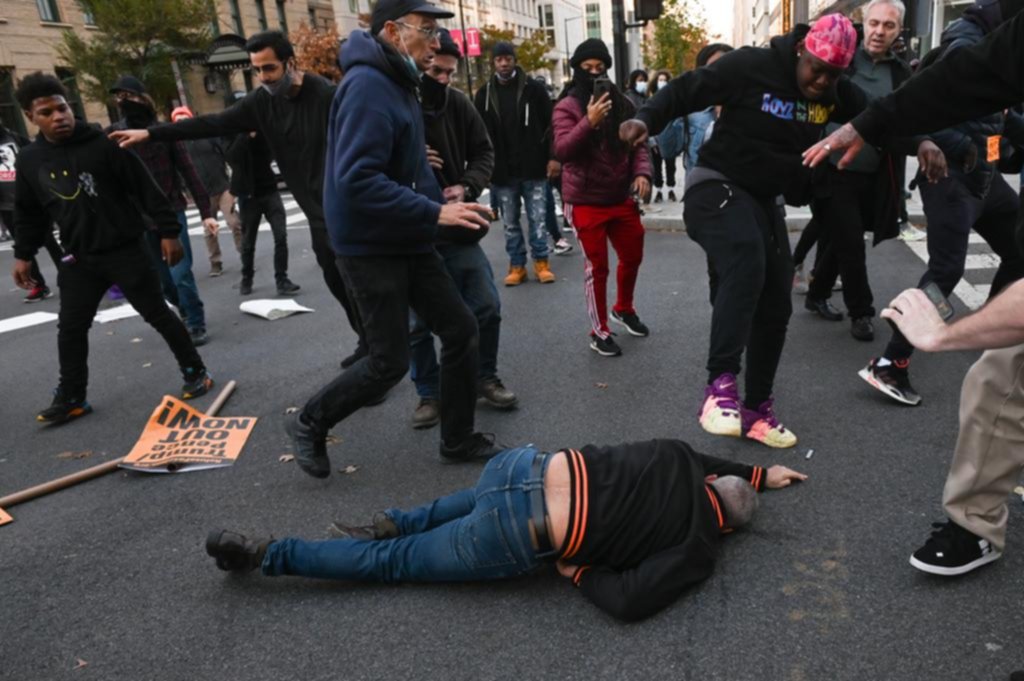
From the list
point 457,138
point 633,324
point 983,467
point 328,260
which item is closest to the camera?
point 983,467

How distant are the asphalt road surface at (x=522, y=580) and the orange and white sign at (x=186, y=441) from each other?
9 cm

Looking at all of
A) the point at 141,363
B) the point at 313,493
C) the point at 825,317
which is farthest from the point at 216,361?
the point at 825,317

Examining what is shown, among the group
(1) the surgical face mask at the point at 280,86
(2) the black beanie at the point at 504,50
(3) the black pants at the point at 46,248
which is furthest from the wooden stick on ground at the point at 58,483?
(2) the black beanie at the point at 504,50

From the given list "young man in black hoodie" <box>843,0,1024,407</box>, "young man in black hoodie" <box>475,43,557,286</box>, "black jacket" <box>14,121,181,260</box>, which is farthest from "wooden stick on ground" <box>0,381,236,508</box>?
"young man in black hoodie" <box>475,43,557,286</box>

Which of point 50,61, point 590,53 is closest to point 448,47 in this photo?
point 590,53

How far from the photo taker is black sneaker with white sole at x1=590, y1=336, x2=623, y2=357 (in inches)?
205

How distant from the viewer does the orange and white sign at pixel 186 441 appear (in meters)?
3.98

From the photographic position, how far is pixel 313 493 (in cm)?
362

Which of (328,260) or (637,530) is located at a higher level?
(328,260)

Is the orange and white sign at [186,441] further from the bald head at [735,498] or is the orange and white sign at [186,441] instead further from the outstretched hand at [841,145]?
the outstretched hand at [841,145]

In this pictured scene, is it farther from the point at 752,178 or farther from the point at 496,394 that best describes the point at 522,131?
the point at 752,178

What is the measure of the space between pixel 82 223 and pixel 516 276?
3.82 meters

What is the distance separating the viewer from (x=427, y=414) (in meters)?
4.33

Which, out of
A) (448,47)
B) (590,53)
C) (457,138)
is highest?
(448,47)
